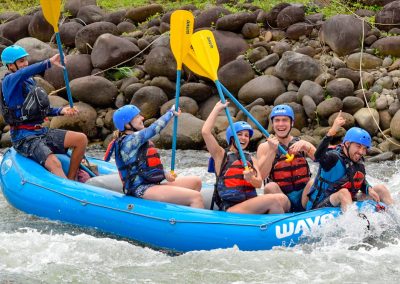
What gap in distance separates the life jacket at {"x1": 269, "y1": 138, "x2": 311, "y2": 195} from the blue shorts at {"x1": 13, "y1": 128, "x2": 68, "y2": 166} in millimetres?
2241

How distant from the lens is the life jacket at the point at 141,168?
21.6 feet

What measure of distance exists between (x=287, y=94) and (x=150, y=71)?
2.52m

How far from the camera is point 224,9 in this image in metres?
13.6

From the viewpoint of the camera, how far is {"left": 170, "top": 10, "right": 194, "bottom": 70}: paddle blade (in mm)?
6855

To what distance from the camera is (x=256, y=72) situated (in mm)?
12383

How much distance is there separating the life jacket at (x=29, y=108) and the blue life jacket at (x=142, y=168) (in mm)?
1235

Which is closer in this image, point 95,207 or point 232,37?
point 95,207

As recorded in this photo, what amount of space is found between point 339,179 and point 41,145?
2941mm

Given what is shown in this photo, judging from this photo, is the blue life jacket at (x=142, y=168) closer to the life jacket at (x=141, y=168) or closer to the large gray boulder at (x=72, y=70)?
the life jacket at (x=141, y=168)

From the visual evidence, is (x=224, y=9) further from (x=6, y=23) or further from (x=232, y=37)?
(x=6, y=23)

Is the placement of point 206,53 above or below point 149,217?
above

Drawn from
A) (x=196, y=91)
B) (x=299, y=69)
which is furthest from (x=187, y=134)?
(x=299, y=69)

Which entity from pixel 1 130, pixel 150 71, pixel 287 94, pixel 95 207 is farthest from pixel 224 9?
pixel 95 207

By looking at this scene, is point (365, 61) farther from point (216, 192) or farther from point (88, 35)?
point (216, 192)
